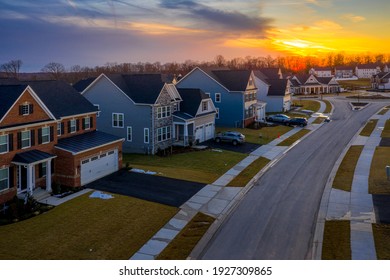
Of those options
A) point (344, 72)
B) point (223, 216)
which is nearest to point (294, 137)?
point (223, 216)

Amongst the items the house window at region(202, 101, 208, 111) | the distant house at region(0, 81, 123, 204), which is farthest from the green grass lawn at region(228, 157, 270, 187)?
the house window at region(202, 101, 208, 111)

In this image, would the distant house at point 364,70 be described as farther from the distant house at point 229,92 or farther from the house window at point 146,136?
the house window at point 146,136

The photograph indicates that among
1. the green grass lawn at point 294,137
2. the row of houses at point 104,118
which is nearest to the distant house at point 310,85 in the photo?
the row of houses at point 104,118

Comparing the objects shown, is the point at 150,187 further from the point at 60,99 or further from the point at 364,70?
the point at 364,70

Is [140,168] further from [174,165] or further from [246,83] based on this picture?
[246,83]

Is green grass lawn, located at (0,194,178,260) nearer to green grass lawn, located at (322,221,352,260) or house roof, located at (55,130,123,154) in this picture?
house roof, located at (55,130,123,154)

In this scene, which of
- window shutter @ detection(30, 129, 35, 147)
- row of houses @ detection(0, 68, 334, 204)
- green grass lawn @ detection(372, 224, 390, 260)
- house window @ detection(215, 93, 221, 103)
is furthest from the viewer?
house window @ detection(215, 93, 221, 103)

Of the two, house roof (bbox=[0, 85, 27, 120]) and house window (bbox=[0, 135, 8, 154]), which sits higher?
house roof (bbox=[0, 85, 27, 120])
